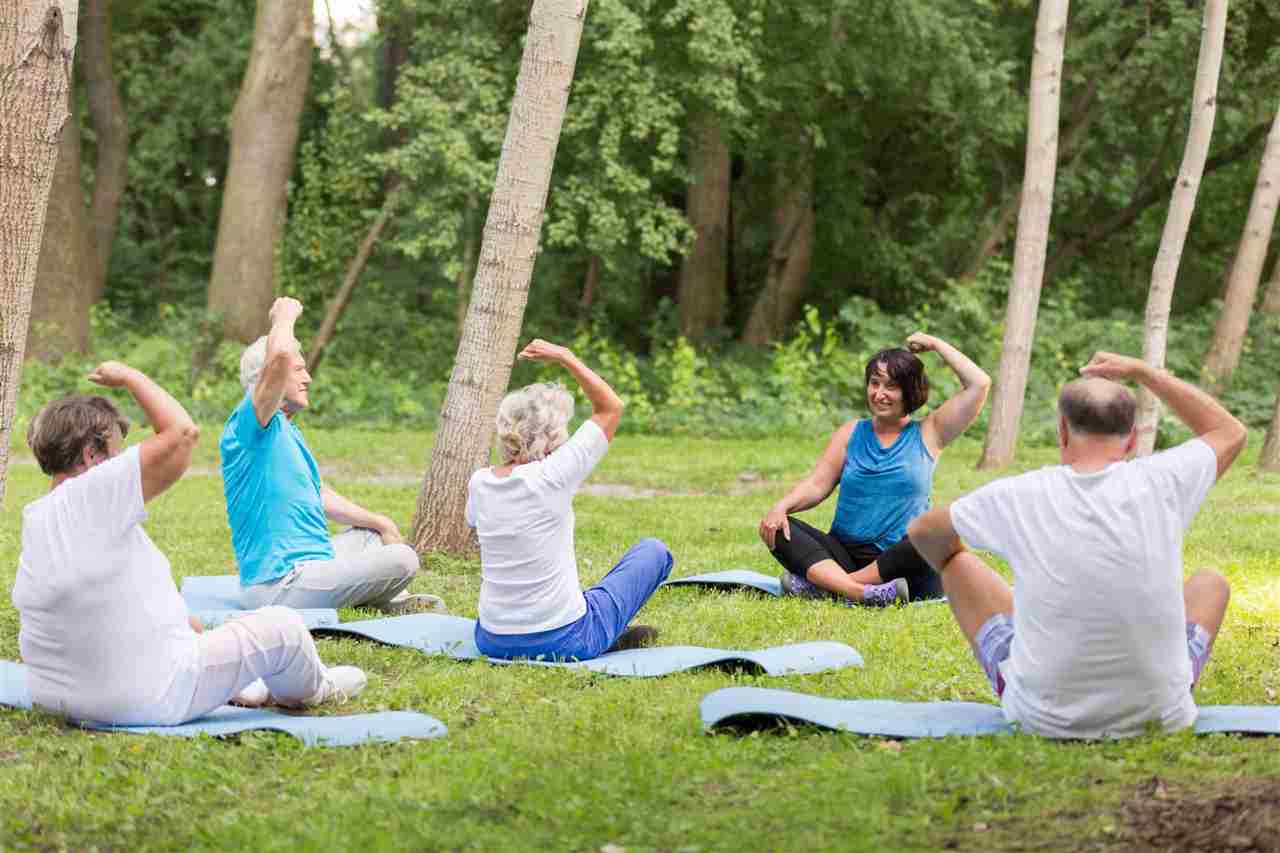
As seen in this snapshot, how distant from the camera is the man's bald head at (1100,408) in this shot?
4.73m

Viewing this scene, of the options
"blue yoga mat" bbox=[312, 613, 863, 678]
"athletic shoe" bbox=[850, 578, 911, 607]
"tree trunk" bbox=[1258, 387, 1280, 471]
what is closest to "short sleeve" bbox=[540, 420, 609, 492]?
"blue yoga mat" bbox=[312, 613, 863, 678]

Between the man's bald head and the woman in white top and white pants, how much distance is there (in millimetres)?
1996

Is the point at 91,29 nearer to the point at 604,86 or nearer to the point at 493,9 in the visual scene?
the point at 493,9

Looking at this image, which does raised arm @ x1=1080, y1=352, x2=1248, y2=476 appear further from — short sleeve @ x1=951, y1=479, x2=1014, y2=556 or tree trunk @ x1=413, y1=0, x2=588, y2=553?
tree trunk @ x1=413, y1=0, x2=588, y2=553

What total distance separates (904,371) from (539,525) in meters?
2.61

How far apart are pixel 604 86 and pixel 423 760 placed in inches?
597

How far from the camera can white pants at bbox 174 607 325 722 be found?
5.36 metres

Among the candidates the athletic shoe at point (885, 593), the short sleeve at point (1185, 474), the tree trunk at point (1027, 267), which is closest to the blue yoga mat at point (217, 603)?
the athletic shoe at point (885, 593)

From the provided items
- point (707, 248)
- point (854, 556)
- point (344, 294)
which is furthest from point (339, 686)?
point (707, 248)

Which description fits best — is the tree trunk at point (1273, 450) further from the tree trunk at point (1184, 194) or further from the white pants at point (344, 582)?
the white pants at point (344, 582)

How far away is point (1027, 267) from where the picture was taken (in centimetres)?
1562

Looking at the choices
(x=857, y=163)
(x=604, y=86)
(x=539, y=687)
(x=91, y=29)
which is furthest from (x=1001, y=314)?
(x=539, y=687)

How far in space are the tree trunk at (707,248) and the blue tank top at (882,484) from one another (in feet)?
45.1

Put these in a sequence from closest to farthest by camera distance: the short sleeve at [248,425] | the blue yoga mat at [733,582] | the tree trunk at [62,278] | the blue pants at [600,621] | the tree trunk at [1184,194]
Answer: the blue pants at [600,621], the short sleeve at [248,425], the blue yoga mat at [733,582], the tree trunk at [1184,194], the tree trunk at [62,278]
